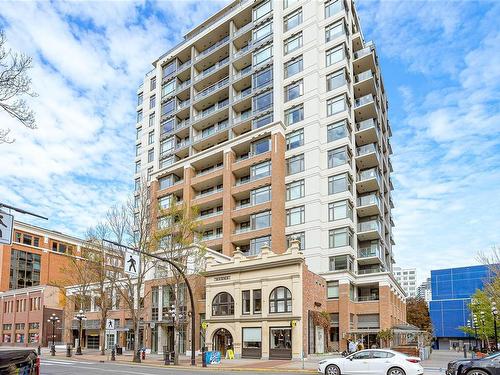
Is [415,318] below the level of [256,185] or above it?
below

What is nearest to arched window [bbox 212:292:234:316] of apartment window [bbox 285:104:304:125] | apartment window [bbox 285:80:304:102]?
apartment window [bbox 285:104:304:125]

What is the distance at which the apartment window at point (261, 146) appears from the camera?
193 feet

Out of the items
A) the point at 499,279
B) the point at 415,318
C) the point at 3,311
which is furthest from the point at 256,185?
the point at 415,318

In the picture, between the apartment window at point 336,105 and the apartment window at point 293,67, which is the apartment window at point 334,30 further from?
the apartment window at point 336,105

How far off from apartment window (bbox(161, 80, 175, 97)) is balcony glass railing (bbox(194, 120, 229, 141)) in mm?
9903

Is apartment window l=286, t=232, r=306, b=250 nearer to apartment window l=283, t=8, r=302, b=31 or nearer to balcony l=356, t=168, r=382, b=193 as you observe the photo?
balcony l=356, t=168, r=382, b=193

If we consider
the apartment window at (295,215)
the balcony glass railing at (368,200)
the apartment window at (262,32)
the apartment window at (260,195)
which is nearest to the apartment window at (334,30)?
the apartment window at (262,32)

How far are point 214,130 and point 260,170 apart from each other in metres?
12.6

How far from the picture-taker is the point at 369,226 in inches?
2292

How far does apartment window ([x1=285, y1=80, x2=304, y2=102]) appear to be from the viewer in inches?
2350

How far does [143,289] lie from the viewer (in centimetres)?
5894

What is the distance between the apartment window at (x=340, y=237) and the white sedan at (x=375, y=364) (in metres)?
29.4

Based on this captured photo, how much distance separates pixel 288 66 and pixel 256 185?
15773 mm

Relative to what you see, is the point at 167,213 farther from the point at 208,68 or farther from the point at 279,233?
the point at 208,68
